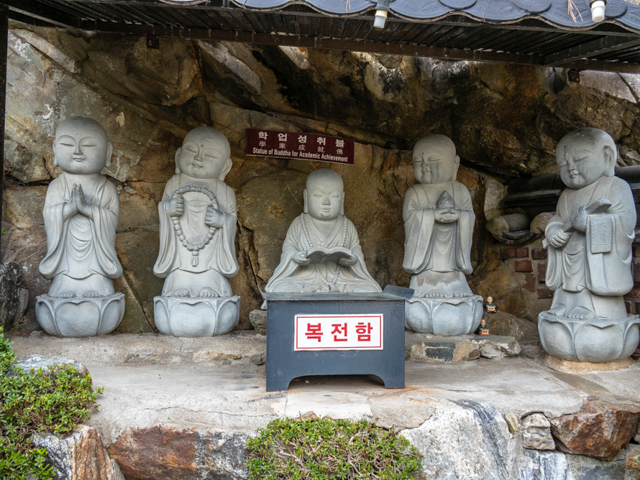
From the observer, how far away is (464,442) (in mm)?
3074

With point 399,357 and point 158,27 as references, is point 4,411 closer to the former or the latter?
point 399,357

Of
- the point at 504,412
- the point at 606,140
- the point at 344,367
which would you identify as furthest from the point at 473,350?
the point at 606,140

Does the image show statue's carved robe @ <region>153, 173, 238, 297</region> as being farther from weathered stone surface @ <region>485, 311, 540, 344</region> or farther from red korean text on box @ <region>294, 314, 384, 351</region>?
weathered stone surface @ <region>485, 311, 540, 344</region>

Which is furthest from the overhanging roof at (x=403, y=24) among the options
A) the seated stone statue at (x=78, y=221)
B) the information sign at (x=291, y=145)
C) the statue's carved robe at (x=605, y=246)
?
the information sign at (x=291, y=145)

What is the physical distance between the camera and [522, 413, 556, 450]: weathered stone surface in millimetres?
3260

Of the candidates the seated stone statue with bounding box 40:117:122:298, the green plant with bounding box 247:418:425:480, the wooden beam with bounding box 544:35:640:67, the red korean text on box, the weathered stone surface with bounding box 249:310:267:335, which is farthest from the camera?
the weathered stone surface with bounding box 249:310:267:335

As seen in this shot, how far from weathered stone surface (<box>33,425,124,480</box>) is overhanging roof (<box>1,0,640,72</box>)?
2569 mm

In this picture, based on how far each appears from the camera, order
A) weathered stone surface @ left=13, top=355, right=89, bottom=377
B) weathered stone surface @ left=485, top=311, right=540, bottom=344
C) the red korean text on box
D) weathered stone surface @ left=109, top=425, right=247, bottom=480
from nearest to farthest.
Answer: weathered stone surface @ left=109, top=425, right=247, bottom=480
weathered stone surface @ left=13, top=355, right=89, bottom=377
the red korean text on box
weathered stone surface @ left=485, top=311, right=540, bottom=344

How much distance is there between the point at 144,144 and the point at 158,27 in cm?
178

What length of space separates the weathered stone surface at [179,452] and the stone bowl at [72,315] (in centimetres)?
174

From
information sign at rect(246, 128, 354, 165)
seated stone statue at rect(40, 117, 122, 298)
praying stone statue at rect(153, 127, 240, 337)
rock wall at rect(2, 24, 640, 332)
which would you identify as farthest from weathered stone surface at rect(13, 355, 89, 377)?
information sign at rect(246, 128, 354, 165)

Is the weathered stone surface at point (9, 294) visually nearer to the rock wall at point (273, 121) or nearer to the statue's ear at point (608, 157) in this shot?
the rock wall at point (273, 121)

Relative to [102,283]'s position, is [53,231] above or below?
above

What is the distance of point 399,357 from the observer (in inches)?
139
